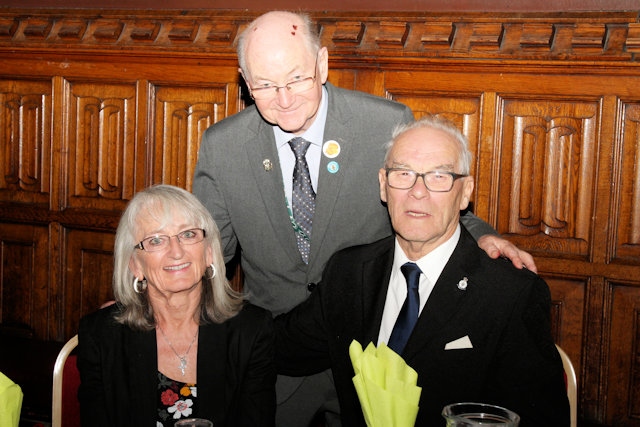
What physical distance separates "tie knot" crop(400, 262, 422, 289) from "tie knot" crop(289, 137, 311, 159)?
620mm

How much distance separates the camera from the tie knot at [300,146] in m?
2.68

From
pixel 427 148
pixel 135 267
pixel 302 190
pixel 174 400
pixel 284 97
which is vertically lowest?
pixel 174 400

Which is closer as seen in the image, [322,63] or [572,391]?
[572,391]

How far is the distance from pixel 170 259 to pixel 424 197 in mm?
739

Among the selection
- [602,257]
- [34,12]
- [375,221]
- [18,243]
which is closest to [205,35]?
[34,12]

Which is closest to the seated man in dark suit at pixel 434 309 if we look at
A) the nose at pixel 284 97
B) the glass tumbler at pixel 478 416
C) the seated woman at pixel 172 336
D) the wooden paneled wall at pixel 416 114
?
the seated woman at pixel 172 336

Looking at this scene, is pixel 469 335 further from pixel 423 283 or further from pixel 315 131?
pixel 315 131

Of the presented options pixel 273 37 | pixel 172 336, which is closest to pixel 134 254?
pixel 172 336

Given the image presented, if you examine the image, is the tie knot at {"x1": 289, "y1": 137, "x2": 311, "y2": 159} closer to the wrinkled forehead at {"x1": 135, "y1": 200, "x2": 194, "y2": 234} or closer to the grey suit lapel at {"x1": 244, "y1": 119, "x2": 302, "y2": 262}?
the grey suit lapel at {"x1": 244, "y1": 119, "x2": 302, "y2": 262}

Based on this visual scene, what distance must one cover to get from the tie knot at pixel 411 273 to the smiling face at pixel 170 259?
0.59m

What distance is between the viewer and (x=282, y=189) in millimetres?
2688

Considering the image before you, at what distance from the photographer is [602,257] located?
3705mm

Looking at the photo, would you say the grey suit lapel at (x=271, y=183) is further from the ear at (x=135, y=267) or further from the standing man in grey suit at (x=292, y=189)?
the ear at (x=135, y=267)

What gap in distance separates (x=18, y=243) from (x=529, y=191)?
2.92m
